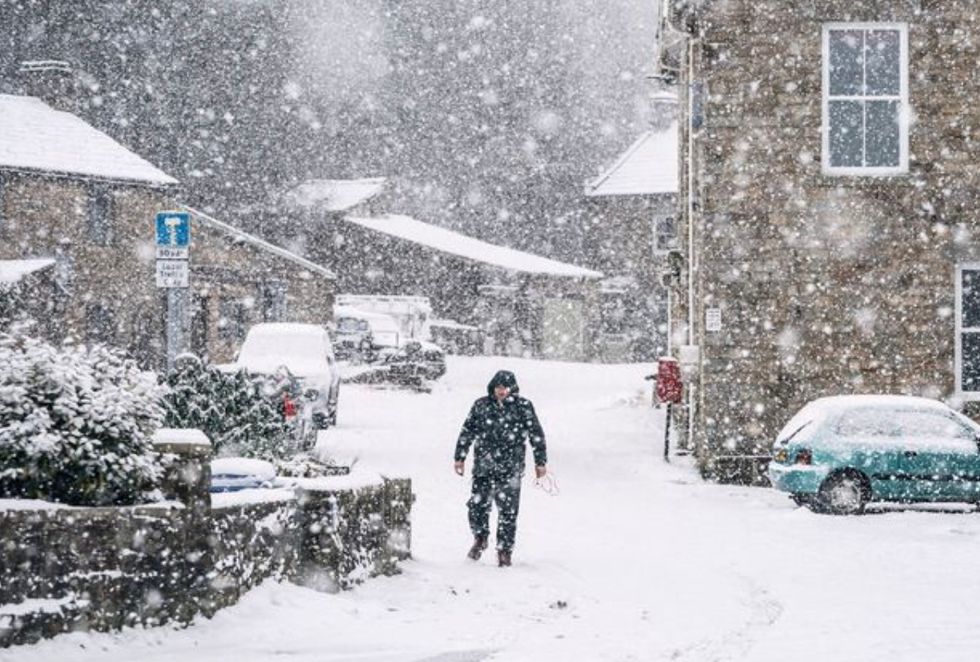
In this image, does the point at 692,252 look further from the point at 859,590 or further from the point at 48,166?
the point at 48,166

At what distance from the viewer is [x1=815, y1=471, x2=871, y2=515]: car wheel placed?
1752 centimetres

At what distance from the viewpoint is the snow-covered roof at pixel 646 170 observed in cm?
6162

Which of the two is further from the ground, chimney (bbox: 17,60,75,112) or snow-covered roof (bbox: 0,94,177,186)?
chimney (bbox: 17,60,75,112)

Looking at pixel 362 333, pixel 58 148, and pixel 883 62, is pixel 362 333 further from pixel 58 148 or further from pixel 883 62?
pixel 883 62

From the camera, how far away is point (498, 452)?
13.3m

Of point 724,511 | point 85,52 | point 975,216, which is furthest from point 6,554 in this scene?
point 85,52

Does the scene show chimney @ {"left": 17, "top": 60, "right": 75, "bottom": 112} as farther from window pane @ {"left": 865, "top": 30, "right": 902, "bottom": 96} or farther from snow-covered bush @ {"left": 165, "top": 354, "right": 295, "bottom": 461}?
snow-covered bush @ {"left": 165, "top": 354, "right": 295, "bottom": 461}

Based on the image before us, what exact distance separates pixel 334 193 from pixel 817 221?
141 feet

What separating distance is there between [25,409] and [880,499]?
11.5m

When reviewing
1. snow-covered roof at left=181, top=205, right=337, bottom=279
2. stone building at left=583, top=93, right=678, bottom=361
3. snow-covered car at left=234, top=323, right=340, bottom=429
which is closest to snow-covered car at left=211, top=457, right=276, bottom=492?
snow-covered car at left=234, top=323, right=340, bottom=429

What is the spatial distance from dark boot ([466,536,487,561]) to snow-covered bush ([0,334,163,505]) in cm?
449

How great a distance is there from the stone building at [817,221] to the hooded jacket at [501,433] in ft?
26.5

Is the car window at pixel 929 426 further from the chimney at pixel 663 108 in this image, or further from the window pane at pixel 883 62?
the chimney at pixel 663 108

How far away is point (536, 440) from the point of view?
1348 centimetres
